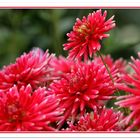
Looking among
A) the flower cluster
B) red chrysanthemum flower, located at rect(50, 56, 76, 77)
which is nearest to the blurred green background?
red chrysanthemum flower, located at rect(50, 56, 76, 77)

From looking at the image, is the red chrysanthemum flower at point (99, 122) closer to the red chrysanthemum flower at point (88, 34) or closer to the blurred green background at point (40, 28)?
the red chrysanthemum flower at point (88, 34)

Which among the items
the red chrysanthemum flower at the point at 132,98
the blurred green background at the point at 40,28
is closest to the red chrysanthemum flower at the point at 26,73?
the red chrysanthemum flower at the point at 132,98

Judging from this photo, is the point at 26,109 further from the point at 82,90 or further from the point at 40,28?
the point at 40,28

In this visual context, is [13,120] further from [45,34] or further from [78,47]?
[45,34]

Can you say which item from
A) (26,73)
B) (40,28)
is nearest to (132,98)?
(26,73)

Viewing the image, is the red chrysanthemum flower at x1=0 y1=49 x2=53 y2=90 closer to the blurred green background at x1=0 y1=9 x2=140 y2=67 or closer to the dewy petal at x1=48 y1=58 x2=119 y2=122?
the dewy petal at x1=48 y1=58 x2=119 y2=122

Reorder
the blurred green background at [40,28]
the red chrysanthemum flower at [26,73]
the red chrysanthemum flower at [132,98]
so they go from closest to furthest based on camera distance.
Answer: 1. the red chrysanthemum flower at [132,98]
2. the red chrysanthemum flower at [26,73]
3. the blurred green background at [40,28]
